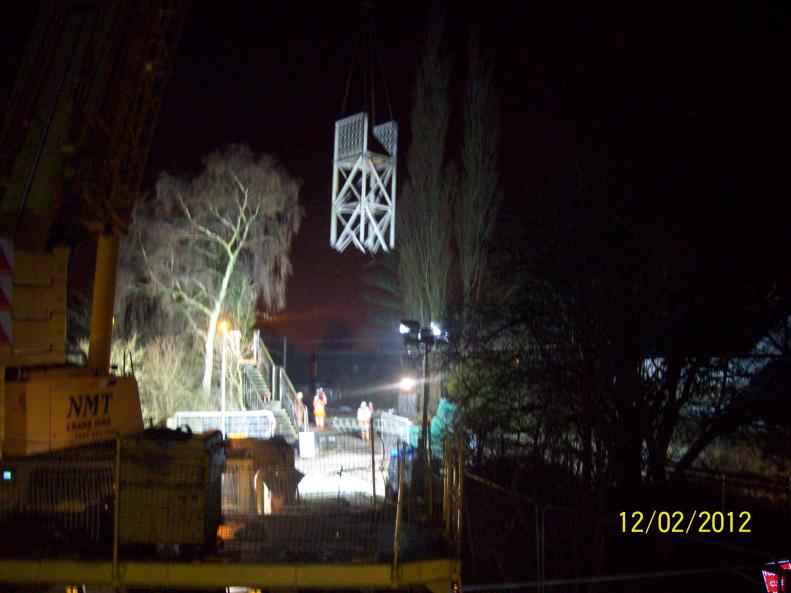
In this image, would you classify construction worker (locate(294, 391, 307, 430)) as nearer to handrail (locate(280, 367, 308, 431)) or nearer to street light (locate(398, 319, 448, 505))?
handrail (locate(280, 367, 308, 431))

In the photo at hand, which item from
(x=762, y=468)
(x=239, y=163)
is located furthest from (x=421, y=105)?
(x=762, y=468)

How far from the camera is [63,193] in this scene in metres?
8.20

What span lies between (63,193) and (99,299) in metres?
1.62

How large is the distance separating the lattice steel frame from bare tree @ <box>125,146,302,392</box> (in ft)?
5.69

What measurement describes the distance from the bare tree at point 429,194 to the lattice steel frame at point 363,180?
70cm

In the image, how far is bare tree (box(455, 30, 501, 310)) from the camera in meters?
19.0

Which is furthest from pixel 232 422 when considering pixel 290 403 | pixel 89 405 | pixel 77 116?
pixel 77 116

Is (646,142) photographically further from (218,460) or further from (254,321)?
(254,321)

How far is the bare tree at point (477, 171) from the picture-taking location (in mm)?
19047

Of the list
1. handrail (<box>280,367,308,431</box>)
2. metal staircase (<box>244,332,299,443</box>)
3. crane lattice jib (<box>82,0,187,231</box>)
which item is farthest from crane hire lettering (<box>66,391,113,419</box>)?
handrail (<box>280,367,308,431</box>)
